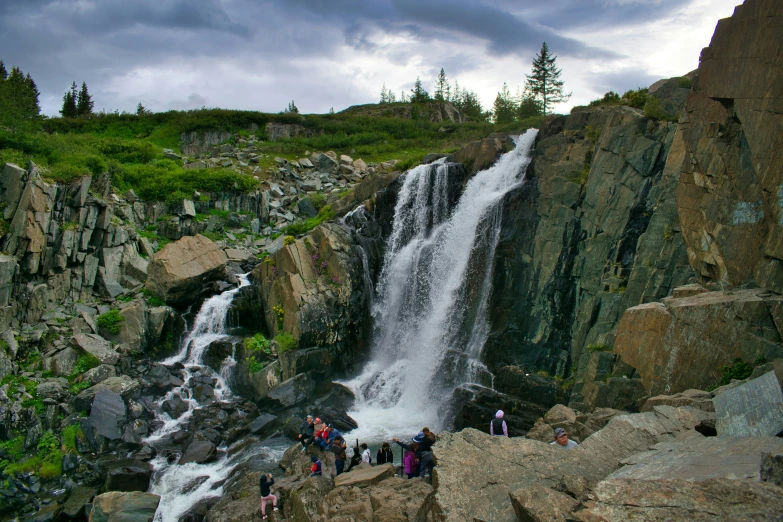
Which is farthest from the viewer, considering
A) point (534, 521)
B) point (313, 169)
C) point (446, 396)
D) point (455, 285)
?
point (313, 169)

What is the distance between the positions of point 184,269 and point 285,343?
8227 mm

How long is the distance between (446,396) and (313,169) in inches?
1360

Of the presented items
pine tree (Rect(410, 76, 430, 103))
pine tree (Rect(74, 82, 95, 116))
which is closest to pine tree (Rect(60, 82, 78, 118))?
pine tree (Rect(74, 82, 95, 116))

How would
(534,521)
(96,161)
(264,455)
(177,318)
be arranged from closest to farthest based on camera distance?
(534,521), (264,455), (177,318), (96,161)

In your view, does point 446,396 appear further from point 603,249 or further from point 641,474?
point 641,474

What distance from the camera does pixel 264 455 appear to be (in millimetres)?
18547

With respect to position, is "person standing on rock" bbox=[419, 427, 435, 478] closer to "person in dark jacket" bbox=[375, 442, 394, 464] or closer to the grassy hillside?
"person in dark jacket" bbox=[375, 442, 394, 464]

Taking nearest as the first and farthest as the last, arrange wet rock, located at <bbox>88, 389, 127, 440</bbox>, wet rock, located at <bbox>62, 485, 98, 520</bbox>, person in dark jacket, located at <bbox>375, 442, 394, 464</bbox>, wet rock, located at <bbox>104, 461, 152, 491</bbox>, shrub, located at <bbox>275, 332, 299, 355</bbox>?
person in dark jacket, located at <bbox>375, 442, 394, 464</bbox> < wet rock, located at <bbox>62, 485, 98, 520</bbox> < wet rock, located at <bbox>104, 461, 152, 491</bbox> < wet rock, located at <bbox>88, 389, 127, 440</bbox> < shrub, located at <bbox>275, 332, 299, 355</bbox>

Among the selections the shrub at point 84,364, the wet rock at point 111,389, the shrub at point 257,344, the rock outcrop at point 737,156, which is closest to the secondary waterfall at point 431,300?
the shrub at point 257,344

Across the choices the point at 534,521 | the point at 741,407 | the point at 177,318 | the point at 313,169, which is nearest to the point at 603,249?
the point at 741,407

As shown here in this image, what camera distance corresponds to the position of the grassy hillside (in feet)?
125

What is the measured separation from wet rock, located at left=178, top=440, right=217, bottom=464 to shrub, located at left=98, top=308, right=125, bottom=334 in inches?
376

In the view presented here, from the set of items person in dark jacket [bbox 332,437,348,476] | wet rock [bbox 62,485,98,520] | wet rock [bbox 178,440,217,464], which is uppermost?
person in dark jacket [bbox 332,437,348,476]

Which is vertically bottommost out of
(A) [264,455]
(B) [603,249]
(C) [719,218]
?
(A) [264,455]
